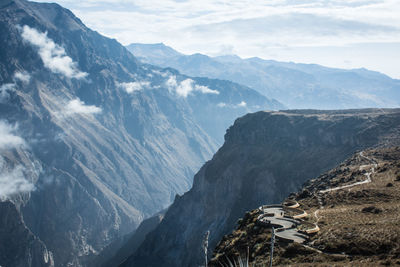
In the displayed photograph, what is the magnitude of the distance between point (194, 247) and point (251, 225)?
9832 cm

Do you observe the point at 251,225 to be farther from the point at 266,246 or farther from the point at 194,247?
the point at 194,247

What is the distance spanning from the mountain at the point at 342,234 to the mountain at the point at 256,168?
6792 centimetres

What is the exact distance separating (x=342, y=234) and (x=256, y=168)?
106 m

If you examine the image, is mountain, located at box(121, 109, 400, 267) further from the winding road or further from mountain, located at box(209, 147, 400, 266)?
mountain, located at box(209, 147, 400, 266)

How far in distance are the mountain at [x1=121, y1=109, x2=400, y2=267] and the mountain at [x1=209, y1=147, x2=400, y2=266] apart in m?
67.9

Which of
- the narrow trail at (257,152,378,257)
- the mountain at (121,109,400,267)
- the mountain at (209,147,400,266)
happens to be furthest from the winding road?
the mountain at (121,109,400,267)

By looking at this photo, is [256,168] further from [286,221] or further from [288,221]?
[288,221]

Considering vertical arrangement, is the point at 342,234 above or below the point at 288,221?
above

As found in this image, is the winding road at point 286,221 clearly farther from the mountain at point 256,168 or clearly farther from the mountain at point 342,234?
the mountain at point 256,168

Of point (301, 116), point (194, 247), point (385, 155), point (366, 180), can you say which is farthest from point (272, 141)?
point (366, 180)

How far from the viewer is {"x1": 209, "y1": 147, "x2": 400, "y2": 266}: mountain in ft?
100

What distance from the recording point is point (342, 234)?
114 feet

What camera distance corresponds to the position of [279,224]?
4097 centimetres

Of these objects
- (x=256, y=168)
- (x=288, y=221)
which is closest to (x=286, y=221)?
(x=288, y=221)
